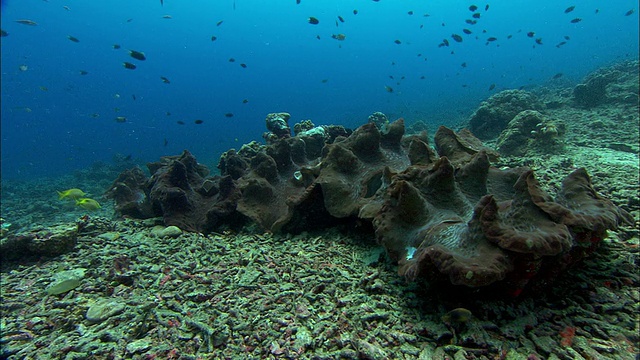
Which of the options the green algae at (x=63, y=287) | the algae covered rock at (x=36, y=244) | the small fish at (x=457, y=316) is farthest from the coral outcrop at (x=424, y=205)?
the green algae at (x=63, y=287)

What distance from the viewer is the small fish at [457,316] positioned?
7.73ft

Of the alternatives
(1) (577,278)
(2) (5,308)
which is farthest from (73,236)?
(1) (577,278)

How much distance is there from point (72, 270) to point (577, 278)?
5940 millimetres

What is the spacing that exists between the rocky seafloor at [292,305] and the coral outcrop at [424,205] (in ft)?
1.11

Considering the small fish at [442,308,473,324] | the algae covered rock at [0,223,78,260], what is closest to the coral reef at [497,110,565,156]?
the small fish at [442,308,473,324]

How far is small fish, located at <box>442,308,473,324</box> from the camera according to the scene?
2357 mm

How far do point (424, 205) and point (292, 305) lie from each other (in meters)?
1.73

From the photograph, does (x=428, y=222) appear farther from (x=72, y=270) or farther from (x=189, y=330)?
(x=72, y=270)

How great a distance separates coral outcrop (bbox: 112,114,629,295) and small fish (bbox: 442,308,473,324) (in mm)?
279

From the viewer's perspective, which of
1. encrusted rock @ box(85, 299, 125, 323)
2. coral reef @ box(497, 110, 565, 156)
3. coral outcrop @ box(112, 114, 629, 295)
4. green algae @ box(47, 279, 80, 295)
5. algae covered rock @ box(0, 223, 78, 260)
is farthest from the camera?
coral reef @ box(497, 110, 565, 156)

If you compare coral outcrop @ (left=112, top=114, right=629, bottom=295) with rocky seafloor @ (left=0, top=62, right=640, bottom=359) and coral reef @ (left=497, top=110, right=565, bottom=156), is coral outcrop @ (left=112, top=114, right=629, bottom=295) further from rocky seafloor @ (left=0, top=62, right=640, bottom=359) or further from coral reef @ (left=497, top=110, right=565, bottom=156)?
coral reef @ (left=497, top=110, right=565, bottom=156)

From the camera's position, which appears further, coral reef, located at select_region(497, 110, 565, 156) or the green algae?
coral reef, located at select_region(497, 110, 565, 156)

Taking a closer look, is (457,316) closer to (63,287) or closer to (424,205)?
(424,205)

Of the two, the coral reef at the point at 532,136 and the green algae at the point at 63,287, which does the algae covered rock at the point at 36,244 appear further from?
the coral reef at the point at 532,136
